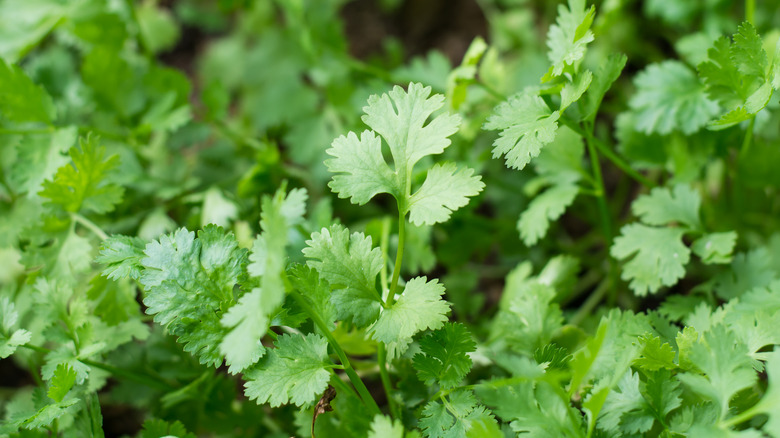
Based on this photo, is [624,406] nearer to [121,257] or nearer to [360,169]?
[360,169]

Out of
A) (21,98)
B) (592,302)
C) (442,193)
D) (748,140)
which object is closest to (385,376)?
(442,193)

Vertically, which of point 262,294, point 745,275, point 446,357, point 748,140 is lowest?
point 745,275

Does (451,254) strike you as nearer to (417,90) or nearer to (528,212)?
(528,212)

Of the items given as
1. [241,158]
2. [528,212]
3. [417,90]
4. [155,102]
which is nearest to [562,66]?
[417,90]

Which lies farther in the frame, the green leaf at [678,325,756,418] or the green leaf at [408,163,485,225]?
the green leaf at [408,163,485,225]

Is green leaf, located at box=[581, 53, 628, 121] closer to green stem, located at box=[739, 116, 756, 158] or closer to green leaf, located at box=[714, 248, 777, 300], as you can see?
green stem, located at box=[739, 116, 756, 158]

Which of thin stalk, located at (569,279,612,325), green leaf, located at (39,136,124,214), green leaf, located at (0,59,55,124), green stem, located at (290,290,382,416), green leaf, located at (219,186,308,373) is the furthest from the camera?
thin stalk, located at (569,279,612,325)

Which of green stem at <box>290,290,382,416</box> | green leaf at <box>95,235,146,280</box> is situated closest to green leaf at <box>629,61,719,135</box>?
green stem at <box>290,290,382,416</box>
